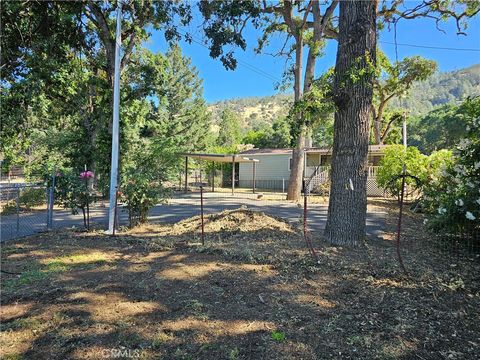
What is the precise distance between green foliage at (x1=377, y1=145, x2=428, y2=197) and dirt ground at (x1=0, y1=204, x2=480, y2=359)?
25.0ft

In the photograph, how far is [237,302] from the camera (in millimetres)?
3305

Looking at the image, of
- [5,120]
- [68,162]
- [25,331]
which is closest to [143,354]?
[25,331]

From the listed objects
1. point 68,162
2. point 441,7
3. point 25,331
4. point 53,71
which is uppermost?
point 441,7

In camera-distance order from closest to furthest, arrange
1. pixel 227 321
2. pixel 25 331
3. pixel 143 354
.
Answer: pixel 143 354
pixel 25 331
pixel 227 321

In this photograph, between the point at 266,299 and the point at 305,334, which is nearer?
the point at 305,334

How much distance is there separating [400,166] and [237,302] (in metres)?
12.2

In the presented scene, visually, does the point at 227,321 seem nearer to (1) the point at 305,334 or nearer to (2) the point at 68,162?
(1) the point at 305,334

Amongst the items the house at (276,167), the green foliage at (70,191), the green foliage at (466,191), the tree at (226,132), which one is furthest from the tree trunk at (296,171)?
the tree at (226,132)

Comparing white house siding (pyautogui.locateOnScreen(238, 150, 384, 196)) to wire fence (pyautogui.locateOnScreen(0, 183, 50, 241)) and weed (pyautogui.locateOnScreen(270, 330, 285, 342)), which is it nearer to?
wire fence (pyautogui.locateOnScreen(0, 183, 50, 241))

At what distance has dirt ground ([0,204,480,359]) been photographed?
A: 2.50 metres

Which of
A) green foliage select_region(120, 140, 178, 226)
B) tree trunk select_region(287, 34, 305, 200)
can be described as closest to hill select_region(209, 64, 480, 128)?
tree trunk select_region(287, 34, 305, 200)

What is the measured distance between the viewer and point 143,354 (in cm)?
239

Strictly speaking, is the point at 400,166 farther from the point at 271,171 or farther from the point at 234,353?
the point at 271,171

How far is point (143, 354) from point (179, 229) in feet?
16.6
